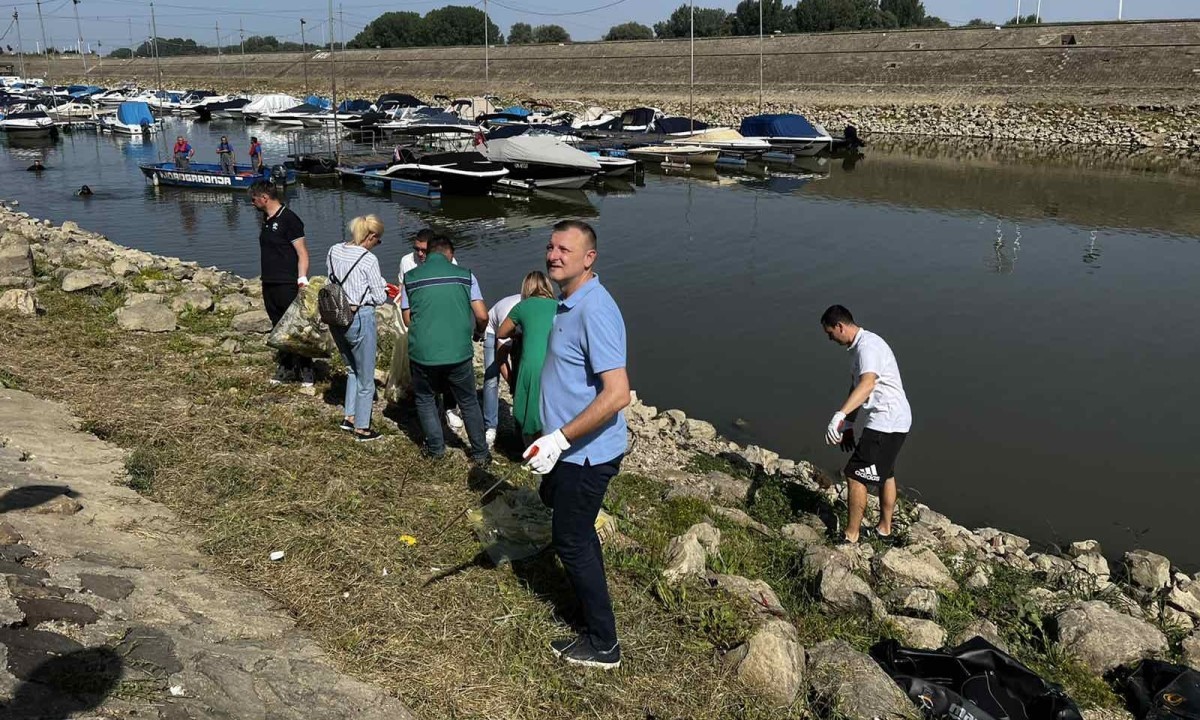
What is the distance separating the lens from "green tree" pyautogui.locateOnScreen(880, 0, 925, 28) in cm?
10494

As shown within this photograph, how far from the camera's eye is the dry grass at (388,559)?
388 cm

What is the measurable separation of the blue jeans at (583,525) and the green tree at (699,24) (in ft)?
362

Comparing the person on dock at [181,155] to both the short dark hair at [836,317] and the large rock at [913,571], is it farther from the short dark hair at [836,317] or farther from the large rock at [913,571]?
the large rock at [913,571]

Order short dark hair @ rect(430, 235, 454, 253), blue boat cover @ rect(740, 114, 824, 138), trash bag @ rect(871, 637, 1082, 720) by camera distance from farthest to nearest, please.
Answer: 1. blue boat cover @ rect(740, 114, 824, 138)
2. short dark hair @ rect(430, 235, 454, 253)
3. trash bag @ rect(871, 637, 1082, 720)

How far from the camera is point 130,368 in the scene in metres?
7.85

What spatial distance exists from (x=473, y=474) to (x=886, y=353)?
10.2ft

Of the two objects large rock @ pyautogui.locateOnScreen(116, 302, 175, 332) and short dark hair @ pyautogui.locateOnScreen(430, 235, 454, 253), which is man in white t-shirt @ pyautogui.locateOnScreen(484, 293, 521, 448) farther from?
large rock @ pyautogui.locateOnScreen(116, 302, 175, 332)

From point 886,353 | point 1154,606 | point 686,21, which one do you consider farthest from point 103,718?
point 686,21

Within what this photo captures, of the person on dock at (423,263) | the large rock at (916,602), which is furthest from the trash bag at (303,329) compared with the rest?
the large rock at (916,602)

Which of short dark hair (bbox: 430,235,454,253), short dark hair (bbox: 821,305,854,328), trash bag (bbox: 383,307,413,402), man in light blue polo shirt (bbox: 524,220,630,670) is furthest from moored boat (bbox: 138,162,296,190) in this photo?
man in light blue polo shirt (bbox: 524,220,630,670)

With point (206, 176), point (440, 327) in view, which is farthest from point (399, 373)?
point (206, 176)

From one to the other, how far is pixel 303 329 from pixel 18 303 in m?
4.65

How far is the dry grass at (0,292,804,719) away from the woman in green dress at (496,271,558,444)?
0.36 m

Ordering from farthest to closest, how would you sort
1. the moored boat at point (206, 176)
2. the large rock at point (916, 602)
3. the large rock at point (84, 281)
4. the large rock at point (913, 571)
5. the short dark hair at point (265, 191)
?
1. the moored boat at point (206, 176)
2. the large rock at point (84, 281)
3. the short dark hair at point (265, 191)
4. the large rock at point (913, 571)
5. the large rock at point (916, 602)
